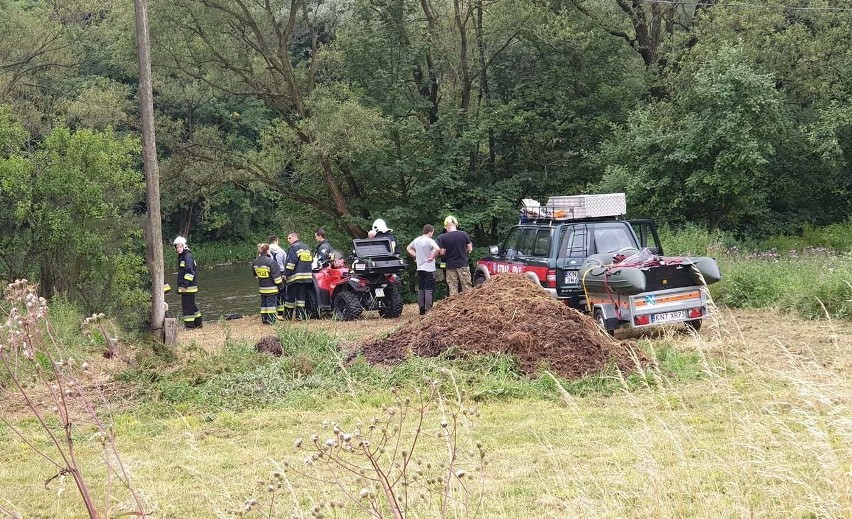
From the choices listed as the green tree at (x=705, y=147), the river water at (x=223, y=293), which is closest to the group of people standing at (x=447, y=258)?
the green tree at (x=705, y=147)

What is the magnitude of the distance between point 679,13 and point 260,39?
15.1 meters

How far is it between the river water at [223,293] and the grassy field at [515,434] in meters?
16.8

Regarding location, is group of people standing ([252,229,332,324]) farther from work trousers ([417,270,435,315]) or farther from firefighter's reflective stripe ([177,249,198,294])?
work trousers ([417,270,435,315])

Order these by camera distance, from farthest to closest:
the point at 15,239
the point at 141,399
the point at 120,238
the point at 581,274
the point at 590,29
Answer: the point at 590,29, the point at 120,238, the point at 15,239, the point at 581,274, the point at 141,399

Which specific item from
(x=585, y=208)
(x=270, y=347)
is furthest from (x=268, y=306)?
(x=585, y=208)

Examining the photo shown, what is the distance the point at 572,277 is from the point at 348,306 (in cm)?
537

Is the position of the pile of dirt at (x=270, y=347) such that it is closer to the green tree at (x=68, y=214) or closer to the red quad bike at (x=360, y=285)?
the red quad bike at (x=360, y=285)

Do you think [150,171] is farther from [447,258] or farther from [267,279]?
[447,258]

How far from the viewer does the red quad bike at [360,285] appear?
16.9m

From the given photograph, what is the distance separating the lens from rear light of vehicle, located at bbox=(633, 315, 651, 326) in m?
11.9

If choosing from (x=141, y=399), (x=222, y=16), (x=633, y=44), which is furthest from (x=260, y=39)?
(x=141, y=399)

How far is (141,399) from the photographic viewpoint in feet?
29.9

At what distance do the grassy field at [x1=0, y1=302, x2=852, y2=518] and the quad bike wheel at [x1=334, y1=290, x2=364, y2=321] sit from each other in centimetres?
455

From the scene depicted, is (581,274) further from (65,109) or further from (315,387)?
(65,109)
